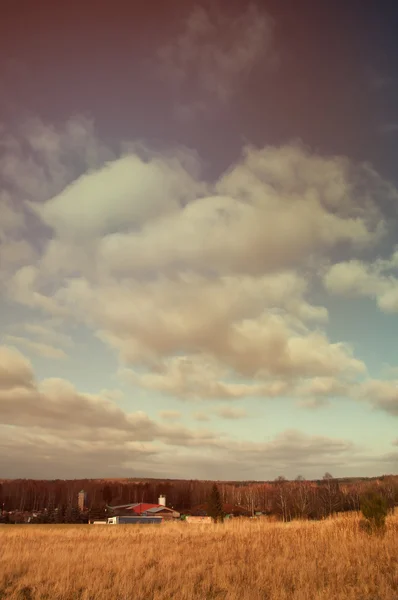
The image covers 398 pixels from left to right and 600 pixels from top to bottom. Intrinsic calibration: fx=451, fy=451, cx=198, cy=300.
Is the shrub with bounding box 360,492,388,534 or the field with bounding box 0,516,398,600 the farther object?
the shrub with bounding box 360,492,388,534

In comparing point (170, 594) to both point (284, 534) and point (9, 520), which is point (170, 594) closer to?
point (284, 534)

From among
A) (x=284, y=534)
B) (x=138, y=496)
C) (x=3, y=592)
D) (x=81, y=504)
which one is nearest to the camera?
(x=3, y=592)

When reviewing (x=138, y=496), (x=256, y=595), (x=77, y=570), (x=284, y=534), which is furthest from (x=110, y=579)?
(x=138, y=496)

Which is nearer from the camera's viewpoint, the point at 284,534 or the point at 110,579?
the point at 110,579

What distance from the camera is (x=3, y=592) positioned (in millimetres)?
11023

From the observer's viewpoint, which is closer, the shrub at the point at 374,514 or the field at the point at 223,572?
the field at the point at 223,572

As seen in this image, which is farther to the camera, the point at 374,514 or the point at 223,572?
the point at 374,514

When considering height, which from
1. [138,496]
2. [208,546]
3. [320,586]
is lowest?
[138,496]

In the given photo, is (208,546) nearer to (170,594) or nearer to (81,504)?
(170,594)

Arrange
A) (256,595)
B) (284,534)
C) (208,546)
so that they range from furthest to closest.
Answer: (284,534) < (208,546) < (256,595)

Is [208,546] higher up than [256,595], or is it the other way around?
[256,595]

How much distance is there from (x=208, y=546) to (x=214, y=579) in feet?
24.6

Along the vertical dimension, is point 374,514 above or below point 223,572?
above

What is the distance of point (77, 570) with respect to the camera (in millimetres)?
12797
